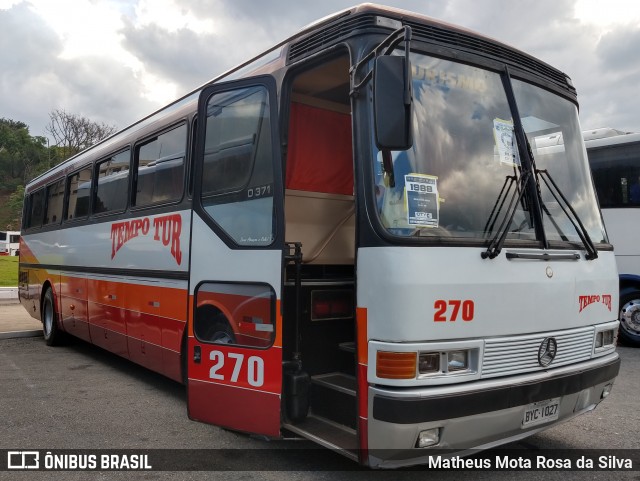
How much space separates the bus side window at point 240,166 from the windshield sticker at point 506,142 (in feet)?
5.33

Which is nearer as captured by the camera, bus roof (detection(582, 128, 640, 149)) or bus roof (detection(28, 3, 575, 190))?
bus roof (detection(28, 3, 575, 190))

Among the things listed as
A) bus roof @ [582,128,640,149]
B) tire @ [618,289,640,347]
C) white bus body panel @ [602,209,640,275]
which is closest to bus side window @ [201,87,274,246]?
bus roof @ [582,128,640,149]

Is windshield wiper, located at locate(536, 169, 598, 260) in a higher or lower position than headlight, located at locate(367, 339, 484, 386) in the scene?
higher

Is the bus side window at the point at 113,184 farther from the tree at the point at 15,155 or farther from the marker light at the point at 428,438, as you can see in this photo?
the tree at the point at 15,155

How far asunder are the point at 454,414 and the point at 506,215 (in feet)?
4.38

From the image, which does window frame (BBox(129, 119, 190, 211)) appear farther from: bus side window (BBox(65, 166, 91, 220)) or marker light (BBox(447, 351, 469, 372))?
marker light (BBox(447, 351, 469, 372))

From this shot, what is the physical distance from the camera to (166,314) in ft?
19.4

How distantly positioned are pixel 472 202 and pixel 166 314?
3.52 meters

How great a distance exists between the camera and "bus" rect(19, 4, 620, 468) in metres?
3.38

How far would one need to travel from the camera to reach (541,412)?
152 inches

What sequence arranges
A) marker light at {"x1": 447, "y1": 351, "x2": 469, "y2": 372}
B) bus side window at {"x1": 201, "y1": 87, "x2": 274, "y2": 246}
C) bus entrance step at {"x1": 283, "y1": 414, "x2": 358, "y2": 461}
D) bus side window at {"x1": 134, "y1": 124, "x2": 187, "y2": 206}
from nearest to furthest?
1. marker light at {"x1": 447, "y1": 351, "x2": 469, "y2": 372}
2. bus entrance step at {"x1": 283, "y1": 414, "x2": 358, "y2": 461}
3. bus side window at {"x1": 201, "y1": 87, "x2": 274, "y2": 246}
4. bus side window at {"x1": 134, "y1": 124, "x2": 187, "y2": 206}

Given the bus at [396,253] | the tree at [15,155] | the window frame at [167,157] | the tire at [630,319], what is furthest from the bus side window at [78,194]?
A: the tree at [15,155]

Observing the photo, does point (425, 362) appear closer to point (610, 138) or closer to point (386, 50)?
point (386, 50)

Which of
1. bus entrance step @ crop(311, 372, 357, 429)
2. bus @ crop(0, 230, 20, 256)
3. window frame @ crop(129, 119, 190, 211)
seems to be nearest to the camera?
bus entrance step @ crop(311, 372, 357, 429)
